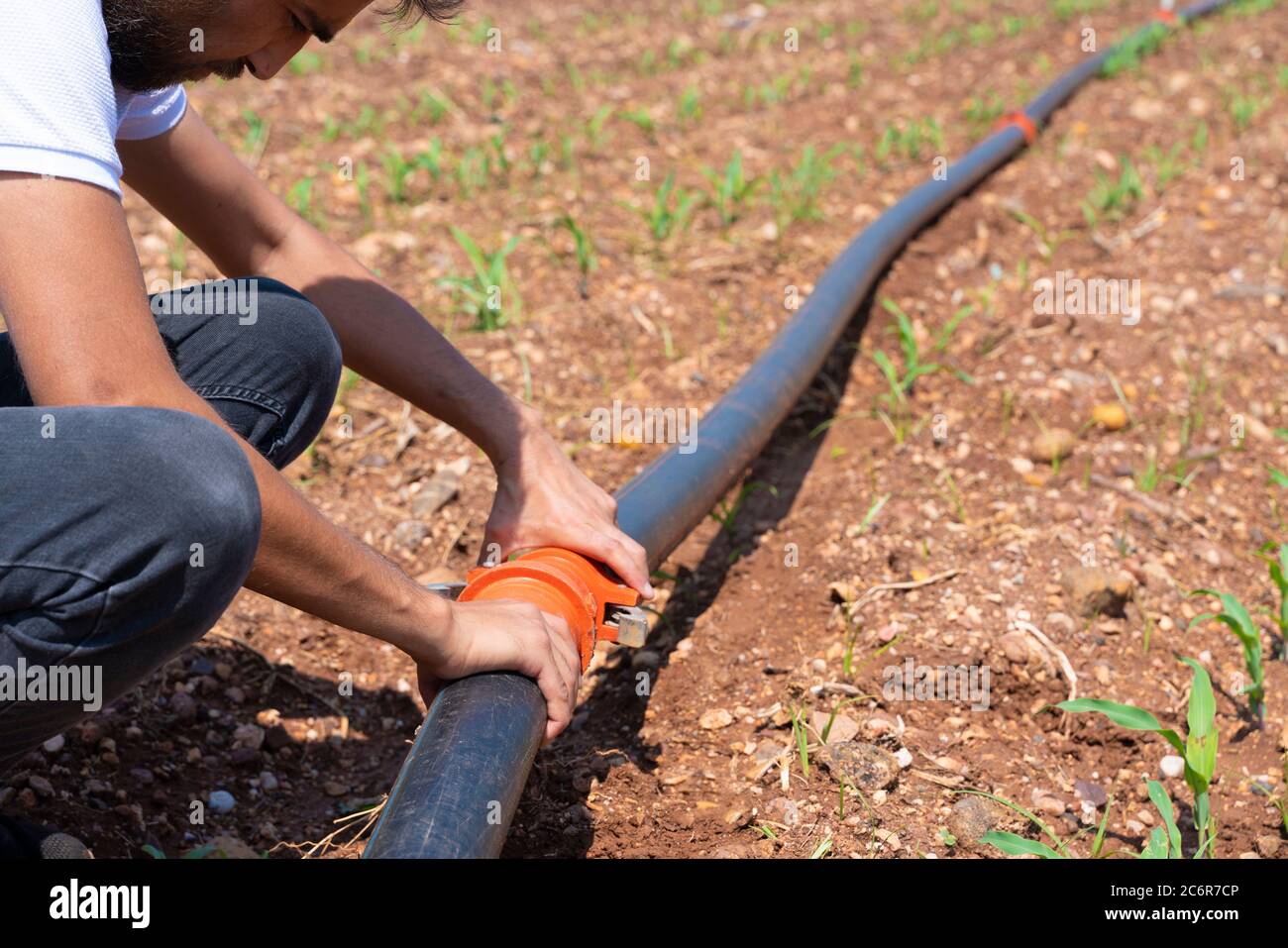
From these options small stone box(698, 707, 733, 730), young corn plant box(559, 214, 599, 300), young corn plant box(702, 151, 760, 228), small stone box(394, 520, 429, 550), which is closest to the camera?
small stone box(698, 707, 733, 730)

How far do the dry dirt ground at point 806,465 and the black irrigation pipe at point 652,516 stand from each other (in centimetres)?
17

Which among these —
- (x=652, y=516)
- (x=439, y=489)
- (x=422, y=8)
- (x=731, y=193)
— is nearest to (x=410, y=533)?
(x=439, y=489)

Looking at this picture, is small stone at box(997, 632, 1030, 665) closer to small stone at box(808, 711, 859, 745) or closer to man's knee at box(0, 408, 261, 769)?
small stone at box(808, 711, 859, 745)

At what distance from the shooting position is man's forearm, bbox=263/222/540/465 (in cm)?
178

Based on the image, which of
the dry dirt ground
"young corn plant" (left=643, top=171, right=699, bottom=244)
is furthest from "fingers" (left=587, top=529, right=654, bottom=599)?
"young corn plant" (left=643, top=171, right=699, bottom=244)

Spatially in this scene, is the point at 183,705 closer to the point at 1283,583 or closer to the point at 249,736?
the point at 249,736

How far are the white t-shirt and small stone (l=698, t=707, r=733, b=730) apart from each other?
1.20 m

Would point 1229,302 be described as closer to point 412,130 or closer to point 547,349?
point 547,349

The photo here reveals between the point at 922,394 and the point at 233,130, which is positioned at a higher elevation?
the point at 233,130

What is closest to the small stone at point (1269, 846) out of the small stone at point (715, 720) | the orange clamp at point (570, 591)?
the small stone at point (715, 720)

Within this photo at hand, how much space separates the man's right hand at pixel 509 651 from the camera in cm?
139

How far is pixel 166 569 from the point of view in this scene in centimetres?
117
